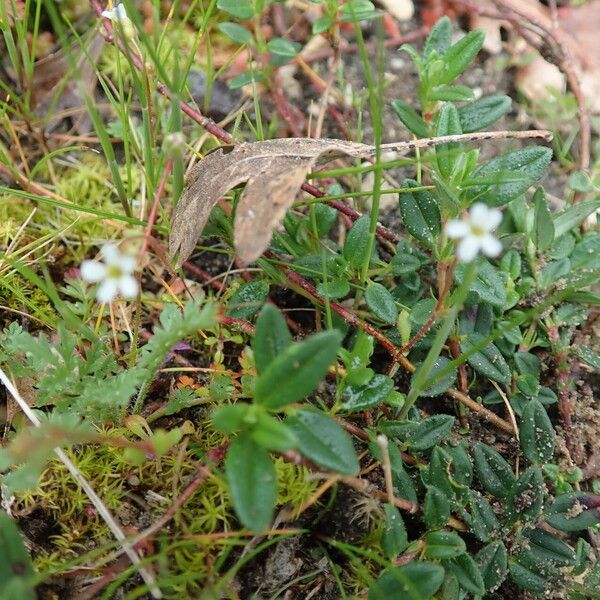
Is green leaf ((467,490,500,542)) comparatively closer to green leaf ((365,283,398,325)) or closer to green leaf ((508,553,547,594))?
green leaf ((508,553,547,594))

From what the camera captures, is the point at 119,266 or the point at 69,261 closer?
the point at 119,266

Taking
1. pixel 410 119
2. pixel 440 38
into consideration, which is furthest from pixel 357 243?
pixel 440 38

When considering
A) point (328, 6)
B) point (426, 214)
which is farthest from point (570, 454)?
point (328, 6)

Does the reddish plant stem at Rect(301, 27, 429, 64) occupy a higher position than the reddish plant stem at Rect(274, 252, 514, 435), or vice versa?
the reddish plant stem at Rect(301, 27, 429, 64)

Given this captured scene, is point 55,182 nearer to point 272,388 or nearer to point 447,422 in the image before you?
point 272,388

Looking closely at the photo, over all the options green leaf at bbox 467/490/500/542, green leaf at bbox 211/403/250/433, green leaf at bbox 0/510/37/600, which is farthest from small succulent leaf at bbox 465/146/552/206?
green leaf at bbox 0/510/37/600

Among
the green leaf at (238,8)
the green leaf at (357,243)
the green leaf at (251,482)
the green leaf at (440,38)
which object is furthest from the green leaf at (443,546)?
the green leaf at (238,8)

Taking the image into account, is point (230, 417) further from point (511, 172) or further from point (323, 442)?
point (511, 172)
